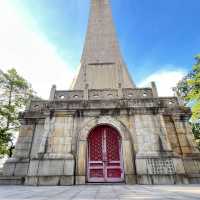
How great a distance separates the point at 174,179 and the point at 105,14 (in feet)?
61.5

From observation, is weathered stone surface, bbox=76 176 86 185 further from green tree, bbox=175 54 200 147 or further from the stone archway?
green tree, bbox=175 54 200 147

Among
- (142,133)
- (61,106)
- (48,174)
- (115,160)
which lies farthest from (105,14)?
(48,174)

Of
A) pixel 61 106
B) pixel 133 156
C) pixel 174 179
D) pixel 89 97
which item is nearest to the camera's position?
pixel 174 179

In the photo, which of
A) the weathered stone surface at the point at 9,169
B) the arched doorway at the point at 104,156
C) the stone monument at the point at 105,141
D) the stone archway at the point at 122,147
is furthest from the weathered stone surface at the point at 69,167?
the weathered stone surface at the point at 9,169

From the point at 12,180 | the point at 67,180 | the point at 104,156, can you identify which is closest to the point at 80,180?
the point at 67,180

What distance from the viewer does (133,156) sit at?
8500 millimetres

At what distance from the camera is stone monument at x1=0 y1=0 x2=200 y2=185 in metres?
7.96

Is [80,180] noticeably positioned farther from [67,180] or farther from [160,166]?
[160,166]

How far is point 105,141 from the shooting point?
9.28m

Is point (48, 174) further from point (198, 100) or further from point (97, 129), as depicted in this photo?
point (198, 100)

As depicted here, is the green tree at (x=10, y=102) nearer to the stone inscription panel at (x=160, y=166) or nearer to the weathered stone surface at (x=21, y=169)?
the weathered stone surface at (x=21, y=169)

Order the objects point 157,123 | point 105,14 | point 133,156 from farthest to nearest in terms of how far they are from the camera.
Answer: point 105,14, point 157,123, point 133,156

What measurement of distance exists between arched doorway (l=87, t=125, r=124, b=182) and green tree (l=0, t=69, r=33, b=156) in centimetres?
1051

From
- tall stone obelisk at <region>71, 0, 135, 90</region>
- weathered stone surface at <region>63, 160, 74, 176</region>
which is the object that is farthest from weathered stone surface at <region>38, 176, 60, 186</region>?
tall stone obelisk at <region>71, 0, 135, 90</region>
